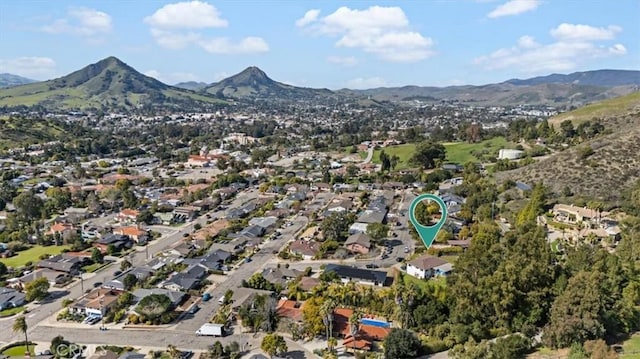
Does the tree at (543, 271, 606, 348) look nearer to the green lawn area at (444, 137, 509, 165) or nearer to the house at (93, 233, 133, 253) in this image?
the house at (93, 233, 133, 253)

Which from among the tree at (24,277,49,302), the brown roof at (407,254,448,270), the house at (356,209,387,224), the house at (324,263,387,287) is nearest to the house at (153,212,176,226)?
the tree at (24,277,49,302)

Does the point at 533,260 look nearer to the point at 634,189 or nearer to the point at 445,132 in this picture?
the point at 634,189

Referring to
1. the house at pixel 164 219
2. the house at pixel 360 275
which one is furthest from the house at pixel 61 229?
the house at pixel 360 275

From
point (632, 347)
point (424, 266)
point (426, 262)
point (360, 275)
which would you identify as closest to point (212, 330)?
point (360, 275)

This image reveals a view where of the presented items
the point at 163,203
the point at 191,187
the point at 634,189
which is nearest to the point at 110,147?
the point at 191,187

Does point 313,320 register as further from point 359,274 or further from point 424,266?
point 424,266

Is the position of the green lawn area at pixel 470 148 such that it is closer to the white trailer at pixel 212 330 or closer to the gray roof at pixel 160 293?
the gray roof at pixel 160 293
